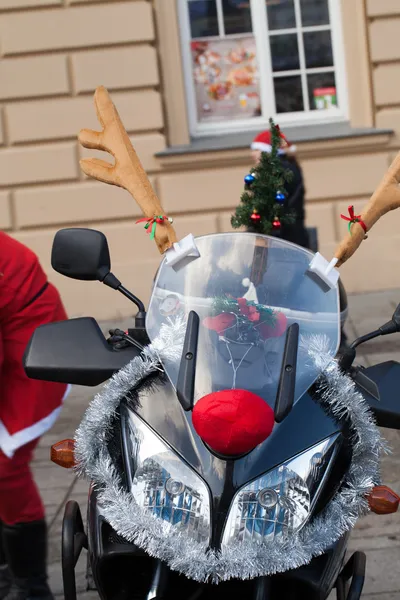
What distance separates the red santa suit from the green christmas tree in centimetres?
92

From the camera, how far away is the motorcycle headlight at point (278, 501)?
177 centimetres

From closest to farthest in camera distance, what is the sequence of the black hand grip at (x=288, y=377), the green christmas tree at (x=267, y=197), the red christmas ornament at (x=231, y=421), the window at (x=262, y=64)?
1. the red christmas ornament at (x=231, y=421)
2. the black hand grip at (x=288, y=377)
3. the green christmas tree at (x=267, y=197)
4. the window at (x=262, y=64)

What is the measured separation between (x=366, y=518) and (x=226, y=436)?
99.7 inches

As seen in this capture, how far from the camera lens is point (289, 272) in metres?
2.18

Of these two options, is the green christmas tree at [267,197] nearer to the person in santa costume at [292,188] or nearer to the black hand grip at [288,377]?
the black hand grip at [288,377]

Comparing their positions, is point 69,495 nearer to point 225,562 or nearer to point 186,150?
point 225,562

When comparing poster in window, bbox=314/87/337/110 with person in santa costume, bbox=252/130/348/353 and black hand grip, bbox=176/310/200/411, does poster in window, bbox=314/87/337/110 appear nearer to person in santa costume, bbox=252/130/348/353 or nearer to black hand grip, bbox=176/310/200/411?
person in santa costume, bbox=252/130/348/353

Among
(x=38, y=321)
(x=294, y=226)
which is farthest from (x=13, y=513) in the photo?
(x=294, y=226)

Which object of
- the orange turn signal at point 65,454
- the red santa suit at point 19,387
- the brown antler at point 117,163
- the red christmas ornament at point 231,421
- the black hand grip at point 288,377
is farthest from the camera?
the red santa suit at point 19,387

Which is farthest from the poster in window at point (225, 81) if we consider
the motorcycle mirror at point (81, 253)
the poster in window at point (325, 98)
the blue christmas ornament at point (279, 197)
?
the motorcycle mirror at point (81, 253)

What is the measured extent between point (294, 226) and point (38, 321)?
122 inches

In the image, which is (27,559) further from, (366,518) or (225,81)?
(225,81)

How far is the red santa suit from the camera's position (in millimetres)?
3131

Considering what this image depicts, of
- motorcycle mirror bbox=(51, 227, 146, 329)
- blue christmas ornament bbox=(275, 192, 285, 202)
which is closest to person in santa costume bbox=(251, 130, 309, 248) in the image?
blue christmas ornament bbox=(275, 192, 285, 202)
